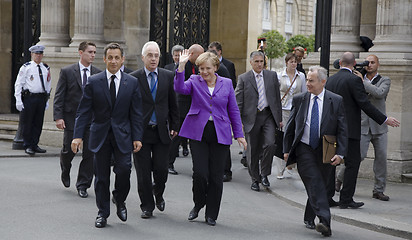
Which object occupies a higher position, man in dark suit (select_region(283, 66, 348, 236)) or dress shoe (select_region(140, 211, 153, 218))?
man in dark suit (select_region(283, 66, 348, 236))

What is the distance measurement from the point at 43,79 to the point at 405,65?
654cm

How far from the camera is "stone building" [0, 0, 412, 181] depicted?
11.8 meters

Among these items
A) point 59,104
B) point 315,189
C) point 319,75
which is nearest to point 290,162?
point 315,189

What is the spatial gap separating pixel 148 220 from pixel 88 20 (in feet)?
26.0

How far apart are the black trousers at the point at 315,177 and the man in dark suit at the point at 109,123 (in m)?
1.71

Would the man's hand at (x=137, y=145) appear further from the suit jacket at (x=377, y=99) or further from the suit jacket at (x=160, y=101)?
the suit jacket at (x=377, y=99)

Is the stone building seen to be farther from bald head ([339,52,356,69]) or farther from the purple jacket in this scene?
the purple jacket

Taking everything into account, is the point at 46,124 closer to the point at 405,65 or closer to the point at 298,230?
the point at 405,65

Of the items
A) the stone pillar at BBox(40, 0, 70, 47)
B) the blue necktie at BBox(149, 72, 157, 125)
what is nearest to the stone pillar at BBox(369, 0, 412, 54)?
the blue necktie at BBox(149, 72, 157, 125)

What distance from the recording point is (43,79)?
14.2m

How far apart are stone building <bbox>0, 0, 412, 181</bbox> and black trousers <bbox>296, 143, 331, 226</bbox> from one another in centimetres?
399

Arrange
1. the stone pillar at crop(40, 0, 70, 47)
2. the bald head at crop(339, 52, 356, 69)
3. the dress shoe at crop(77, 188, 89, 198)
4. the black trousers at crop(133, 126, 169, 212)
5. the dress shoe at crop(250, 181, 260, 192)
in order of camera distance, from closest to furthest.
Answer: the black trousers at crop(133, 126, 169, 212)
the bald head at crop(339, 52, 356, 69)
the dress shoe at crop(77, 188, 89, 198)
the dress shoe at crop(250, 181, 260, 192)
the stone pillar at crop(40, 0, 70, 47)

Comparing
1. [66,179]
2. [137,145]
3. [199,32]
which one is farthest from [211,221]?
[199,32]

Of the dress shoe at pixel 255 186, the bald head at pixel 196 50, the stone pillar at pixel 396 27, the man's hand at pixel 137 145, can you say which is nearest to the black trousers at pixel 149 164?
the man's hand at pixel 137 145
